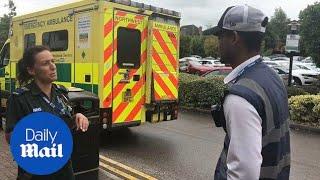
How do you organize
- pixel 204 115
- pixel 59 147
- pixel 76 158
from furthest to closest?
pixel 204 115 → pixel 76 158 → pixel 59 147

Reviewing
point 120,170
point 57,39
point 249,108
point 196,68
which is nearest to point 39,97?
point 249,108

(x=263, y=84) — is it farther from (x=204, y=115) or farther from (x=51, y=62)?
(x=204, y=115)

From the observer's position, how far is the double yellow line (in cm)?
684

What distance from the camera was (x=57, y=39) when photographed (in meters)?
9.89

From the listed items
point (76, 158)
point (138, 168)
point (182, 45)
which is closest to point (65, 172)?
point (76, 158)

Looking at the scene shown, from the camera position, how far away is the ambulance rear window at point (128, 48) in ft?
29.3

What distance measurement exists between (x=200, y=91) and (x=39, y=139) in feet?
39.5

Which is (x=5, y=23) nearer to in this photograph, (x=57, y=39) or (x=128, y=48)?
(x=57, y=39)

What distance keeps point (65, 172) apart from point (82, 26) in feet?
20.5

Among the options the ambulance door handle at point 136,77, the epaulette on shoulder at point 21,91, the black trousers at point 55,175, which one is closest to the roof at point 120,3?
the ambulance door handle at point 136,77

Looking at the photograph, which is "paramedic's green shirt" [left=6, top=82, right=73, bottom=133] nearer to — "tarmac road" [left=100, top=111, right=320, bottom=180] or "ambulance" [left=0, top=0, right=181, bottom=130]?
"tarmac road" [left=100, top=111, right=320, bottom=180]

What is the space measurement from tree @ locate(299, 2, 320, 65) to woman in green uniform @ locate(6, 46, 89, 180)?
1690 centimetres

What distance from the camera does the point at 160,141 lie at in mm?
9711

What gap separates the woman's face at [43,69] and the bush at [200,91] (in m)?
10.9
